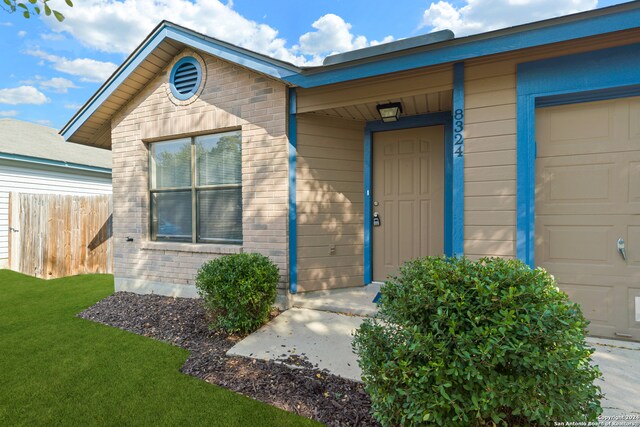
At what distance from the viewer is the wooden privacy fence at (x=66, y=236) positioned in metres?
7.69

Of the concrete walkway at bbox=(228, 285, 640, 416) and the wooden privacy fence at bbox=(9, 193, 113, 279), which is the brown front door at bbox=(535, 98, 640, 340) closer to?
the concrete walkway at bbox=(228, 285, 640, 416)

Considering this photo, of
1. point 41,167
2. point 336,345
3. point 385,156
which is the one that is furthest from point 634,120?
point 41,167

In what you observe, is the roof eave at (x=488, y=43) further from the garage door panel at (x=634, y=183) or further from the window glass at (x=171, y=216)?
the window glass at (x=171, y=216)

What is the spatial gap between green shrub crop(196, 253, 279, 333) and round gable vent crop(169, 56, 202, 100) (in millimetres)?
2950

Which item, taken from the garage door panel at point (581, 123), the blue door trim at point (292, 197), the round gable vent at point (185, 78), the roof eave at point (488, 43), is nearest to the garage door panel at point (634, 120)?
the garage door panel at point (581, 123)

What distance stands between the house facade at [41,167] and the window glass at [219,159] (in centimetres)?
688

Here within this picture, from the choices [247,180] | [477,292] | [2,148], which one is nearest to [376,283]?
[247,180]

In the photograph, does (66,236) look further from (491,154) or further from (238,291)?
(491,154)

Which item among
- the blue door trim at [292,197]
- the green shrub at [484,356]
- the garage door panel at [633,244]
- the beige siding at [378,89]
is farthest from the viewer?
the blue door trim at [292,197]

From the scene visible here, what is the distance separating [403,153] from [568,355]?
3.63m

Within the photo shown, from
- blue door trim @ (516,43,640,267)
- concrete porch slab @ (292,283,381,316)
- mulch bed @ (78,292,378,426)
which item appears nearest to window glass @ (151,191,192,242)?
mulch bed @ (78,292,378,426)

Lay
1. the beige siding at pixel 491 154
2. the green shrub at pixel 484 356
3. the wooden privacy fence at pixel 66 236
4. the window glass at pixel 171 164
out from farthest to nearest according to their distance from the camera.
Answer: the wooden privacy fence at pixel 66 236
the window glass at pixel 171 164
the beige siding at pixel 491 154
the green shrub at pixel 484 356

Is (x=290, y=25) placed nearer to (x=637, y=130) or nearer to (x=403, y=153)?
(x=403, y=153)

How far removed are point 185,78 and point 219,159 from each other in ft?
4.84
